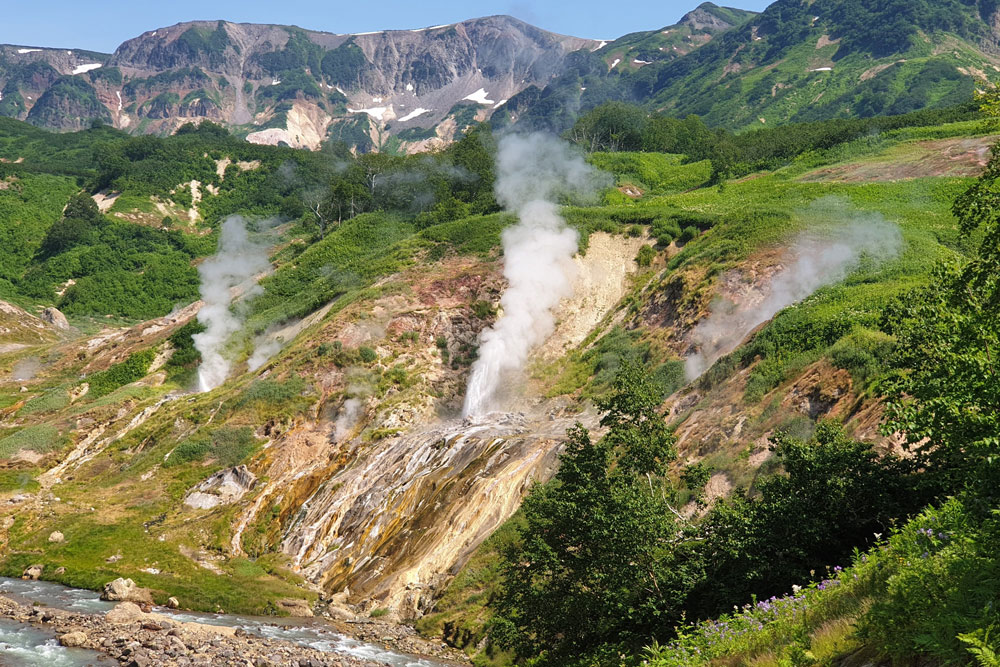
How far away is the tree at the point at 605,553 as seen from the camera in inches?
658

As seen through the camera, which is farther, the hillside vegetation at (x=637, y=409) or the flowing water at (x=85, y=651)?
the flowing water at (x=85, y=651)

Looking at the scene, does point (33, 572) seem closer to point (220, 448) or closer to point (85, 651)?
point (220, 448)

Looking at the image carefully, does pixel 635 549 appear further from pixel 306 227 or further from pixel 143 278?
pixel 143 278

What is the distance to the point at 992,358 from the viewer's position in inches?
404

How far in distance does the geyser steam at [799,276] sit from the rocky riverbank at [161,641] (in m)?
22.0

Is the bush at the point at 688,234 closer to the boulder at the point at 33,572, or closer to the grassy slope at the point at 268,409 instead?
the grassy slope at the point at 268,409

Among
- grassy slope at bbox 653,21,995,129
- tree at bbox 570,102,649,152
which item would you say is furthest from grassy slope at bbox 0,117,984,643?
grassy slope at bbox 653,21,995,129

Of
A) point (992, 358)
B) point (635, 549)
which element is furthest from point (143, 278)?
point (992, 358)

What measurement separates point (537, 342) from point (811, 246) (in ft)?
53.2

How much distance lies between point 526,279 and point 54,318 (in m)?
61.0

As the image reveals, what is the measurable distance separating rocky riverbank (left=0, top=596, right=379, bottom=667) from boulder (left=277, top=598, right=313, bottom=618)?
10.5 feet

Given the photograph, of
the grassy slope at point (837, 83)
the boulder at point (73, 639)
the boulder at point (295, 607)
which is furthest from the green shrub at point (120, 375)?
the grassy slope at point (837, 83)

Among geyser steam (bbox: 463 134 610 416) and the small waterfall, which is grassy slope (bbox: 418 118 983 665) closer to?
the small waterfall

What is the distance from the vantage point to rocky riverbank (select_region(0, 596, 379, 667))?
1988 centimetres
